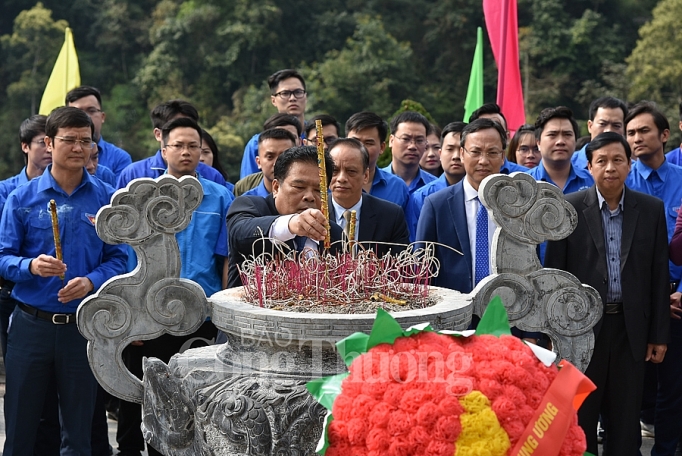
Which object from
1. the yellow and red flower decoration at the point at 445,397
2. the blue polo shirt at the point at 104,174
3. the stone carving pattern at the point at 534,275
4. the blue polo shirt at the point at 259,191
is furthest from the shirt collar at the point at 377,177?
the yellow and red flower decoration at the point at 445,397

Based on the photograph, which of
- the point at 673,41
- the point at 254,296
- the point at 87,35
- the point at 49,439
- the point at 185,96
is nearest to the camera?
the point at 254,296

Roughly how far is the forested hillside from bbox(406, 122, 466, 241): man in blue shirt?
22304 mm

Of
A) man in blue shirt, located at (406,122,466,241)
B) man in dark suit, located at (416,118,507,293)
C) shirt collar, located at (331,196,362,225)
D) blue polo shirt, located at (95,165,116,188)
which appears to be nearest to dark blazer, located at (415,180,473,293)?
man in dark suit, located at (416,118,507,293)

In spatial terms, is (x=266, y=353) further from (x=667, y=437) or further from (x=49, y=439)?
(x=667, y=437)

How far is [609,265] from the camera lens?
3740 mm

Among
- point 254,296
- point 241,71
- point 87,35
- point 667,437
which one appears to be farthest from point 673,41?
point 254,296

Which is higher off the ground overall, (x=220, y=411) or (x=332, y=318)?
(x=332, y=318)

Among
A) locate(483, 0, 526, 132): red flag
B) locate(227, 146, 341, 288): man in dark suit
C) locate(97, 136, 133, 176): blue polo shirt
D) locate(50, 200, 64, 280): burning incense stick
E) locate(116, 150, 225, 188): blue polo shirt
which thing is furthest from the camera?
locate(483, 0, 526, 132): red flag

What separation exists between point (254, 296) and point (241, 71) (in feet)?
102

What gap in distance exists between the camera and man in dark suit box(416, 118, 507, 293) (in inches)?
144

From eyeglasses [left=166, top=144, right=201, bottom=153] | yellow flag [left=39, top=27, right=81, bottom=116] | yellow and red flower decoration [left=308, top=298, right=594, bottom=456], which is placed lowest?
yellow and red flower decoration [left=308, top=298, right=594, bottom=456]

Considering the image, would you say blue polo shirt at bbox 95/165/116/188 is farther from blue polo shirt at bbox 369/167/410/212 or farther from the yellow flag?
the yellow flag

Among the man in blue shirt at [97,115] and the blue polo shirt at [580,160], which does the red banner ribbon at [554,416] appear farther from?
the man in blue shirt at [97,115]

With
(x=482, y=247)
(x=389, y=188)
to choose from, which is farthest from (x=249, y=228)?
(x=389, y=188)
